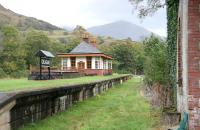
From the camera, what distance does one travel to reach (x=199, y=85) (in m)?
8.25

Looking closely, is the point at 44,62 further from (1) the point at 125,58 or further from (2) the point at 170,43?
(1) the point at 125,58

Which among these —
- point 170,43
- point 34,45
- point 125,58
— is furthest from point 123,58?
point 170,43

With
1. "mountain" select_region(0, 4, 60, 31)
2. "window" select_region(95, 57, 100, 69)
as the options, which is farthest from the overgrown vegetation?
"mountain" select_region(0, 4, 60, 31)

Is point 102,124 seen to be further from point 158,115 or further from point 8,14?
point 8,14

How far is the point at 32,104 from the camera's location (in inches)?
390

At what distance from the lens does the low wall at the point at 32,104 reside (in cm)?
795

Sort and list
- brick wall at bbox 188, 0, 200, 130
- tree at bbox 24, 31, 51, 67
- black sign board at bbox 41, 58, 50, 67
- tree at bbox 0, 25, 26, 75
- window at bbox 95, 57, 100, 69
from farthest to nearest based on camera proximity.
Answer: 1. tree at bbox 24, 31, 51, 67
2. tree at bbox 0, 25, 26, 75
3. window at bbox 95, 57, 100, 69
4. black sign board at bbox 41, 58, 50, 67
5. brick wall at bbox 188, 0, 200, 130

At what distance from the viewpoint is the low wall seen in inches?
313

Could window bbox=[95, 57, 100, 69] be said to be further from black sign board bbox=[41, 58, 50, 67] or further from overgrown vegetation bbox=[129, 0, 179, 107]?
overgrown vegetation bbox=[129, 0, 179, 107]

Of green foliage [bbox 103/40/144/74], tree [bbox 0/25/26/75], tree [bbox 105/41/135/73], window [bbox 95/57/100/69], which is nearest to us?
window [bbox 95/57/100/69]

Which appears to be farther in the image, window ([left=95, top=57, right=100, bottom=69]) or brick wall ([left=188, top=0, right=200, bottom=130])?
window ([left=95, top=57, right=100, bottom=69])

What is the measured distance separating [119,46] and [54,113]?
6725 cm

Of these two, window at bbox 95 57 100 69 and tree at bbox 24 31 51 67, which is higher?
tree at bbox 24 31 51 67

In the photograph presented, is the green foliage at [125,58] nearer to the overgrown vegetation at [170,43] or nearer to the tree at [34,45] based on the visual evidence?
the tree at [34,45]
